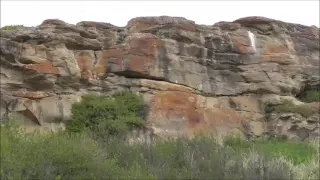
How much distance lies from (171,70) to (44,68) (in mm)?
4894

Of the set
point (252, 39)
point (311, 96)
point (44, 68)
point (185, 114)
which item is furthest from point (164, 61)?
point (311, 96)

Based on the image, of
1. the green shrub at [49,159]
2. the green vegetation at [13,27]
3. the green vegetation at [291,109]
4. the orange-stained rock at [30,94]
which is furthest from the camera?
the green vegetation at [291,109]

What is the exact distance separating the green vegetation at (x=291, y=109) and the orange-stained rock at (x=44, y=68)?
8746mm

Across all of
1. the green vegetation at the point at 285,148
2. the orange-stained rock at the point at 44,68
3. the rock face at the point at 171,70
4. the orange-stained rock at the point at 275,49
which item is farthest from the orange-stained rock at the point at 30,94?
the orange-stained rock at the point at 275,49

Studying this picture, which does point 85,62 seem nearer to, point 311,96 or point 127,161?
point 127,161

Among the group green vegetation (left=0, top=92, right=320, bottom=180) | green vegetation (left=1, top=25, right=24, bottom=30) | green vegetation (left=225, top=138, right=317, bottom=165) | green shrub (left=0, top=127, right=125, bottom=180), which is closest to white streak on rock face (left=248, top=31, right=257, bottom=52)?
green vegetation (left=225, top=138, right=317, bottom=165)

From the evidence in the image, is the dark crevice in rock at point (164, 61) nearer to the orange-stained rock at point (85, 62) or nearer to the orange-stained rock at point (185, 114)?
the orange-stained rock at point (185, 114)

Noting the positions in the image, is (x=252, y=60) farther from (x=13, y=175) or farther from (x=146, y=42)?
(x=13, y=175)

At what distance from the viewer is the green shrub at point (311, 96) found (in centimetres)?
2261

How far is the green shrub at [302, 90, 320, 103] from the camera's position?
22609 millimetres

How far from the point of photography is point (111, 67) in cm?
1975

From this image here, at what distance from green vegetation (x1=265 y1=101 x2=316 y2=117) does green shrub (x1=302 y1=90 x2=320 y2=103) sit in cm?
182

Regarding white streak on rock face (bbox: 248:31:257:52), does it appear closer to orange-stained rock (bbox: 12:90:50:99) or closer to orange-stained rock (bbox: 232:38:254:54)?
orange-stained rock (bbox: 232:38:254:54)

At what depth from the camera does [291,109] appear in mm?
20781
